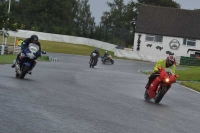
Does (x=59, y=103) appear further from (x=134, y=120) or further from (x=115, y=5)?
(x=115, y=5)

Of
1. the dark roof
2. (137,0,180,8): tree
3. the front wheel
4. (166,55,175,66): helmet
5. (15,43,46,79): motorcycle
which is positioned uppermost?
(137,0,180,8): tree

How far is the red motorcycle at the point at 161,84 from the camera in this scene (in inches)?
660

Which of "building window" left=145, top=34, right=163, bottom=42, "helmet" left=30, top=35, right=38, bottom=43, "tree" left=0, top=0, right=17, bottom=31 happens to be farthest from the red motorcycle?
"building window" left=145, top=34, right=163, bottom=42

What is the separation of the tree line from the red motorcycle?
29628mm

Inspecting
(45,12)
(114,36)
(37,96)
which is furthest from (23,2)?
Result: (37,96)

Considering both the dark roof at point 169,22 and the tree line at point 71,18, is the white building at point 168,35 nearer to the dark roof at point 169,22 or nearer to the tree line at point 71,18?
the dark roof at point 169,22

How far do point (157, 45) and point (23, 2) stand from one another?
39676 millimetres

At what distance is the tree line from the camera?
86375mm

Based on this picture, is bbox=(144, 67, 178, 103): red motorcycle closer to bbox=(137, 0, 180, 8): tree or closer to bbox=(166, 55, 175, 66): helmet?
bbox=(166, 55, 175, 66): helmet

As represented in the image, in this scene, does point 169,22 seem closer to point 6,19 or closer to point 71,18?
point 71,18

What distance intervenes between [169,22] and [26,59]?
67661 mm

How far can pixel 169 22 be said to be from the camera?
86125mm

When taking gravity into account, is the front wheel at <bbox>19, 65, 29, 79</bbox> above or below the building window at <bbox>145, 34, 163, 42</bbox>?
below

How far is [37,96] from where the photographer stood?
542 inches
